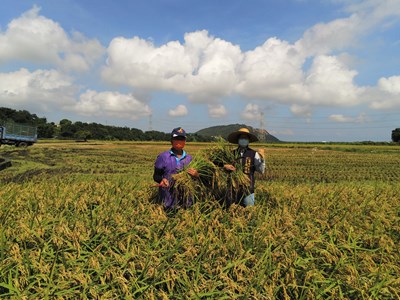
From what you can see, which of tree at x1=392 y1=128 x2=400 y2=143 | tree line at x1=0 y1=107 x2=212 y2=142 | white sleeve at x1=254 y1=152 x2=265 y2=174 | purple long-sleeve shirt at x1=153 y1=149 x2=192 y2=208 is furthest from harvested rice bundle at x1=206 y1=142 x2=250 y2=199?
tree at x1=392 y1=128 x2=400 y2=143

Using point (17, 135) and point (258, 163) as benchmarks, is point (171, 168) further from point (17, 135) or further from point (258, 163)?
point (17, 135)

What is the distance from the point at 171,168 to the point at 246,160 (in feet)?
4.18

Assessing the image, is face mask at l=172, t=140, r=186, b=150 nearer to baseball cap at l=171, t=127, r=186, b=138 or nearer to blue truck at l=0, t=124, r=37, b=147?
baseball cap at l=171, t=127, r=186, b=138

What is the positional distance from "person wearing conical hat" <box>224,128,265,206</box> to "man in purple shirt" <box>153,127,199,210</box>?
70 cm

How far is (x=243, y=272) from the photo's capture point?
258 centimetres

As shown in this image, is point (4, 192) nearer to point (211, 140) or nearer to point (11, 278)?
point (11, 278)

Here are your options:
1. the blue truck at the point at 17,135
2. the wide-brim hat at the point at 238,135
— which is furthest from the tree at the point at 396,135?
the wide-brim hat at the point at 238,135

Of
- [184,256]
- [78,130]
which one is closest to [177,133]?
[184,256]

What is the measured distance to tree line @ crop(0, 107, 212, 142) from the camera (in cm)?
10019

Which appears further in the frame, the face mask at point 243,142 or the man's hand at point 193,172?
the face mask at point 243,142

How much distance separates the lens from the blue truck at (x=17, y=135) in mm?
35838

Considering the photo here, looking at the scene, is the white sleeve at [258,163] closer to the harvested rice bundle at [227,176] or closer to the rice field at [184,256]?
the harvested rice bundle at [227,176]

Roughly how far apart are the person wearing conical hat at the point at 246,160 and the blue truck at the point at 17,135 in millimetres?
38811

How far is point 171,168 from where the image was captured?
4.43 meters
